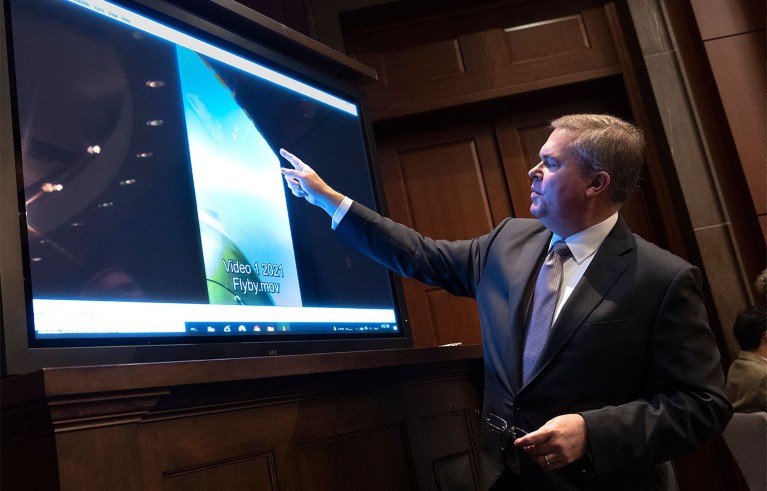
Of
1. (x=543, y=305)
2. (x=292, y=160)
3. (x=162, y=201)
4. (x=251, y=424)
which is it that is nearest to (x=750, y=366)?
(x=543, y=305)

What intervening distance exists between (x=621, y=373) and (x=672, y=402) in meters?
0.14

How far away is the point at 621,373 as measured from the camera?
2.10 m

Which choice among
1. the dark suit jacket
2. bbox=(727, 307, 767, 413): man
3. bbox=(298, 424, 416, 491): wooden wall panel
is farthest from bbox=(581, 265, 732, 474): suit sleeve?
bbox=(727, 307, 767, 413): man

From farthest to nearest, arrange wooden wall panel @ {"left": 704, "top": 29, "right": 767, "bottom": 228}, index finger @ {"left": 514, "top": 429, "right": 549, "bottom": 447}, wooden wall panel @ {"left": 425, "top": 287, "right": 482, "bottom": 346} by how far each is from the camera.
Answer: wooden wall panel @ {"left": 425, "top": 287, "right": 482, "bottom": 346}, wooden wall panel @ {"left": 704, "top": 29, "right": 767, "bottom": 228}, index finger @ {"left": 514, "top": 429, "right": 549, "bottom": 447}

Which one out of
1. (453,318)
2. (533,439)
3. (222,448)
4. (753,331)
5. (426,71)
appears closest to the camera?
(222,448)

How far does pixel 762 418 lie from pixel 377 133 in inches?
99.7

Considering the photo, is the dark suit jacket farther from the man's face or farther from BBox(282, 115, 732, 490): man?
the man's face

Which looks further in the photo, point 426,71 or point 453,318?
point 426,71

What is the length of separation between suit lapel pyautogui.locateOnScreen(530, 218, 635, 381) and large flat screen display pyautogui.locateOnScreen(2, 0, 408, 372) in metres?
0.65

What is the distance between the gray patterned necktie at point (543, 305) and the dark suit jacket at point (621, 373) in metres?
0.02

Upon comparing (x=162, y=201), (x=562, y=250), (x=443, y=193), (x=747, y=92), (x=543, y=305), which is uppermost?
(x=747, y=92)

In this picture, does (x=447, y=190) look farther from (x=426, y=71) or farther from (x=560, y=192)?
(x=560, y=192)

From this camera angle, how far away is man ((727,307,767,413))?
3592 mm

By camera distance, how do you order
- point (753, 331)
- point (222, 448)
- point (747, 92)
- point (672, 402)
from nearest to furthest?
1. point (222, 448)
2. point (672, 402)
3. point (753, 331)
4. point (747, 92)
